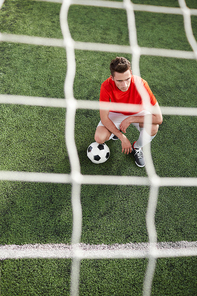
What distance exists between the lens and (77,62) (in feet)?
5.98

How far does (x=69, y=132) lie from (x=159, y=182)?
29.4 inches

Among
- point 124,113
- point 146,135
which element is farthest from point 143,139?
point 124,113

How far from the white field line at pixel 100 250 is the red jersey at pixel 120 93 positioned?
33.7 inches

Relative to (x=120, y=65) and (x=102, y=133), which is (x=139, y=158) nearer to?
(x=102, y=133)

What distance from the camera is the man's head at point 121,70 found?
988 mm

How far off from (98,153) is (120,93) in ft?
1.38

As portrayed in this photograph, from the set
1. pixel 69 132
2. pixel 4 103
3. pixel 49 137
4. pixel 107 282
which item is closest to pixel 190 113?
pixel 69 132

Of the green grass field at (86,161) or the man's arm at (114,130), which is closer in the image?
the green grass field at (86,161)

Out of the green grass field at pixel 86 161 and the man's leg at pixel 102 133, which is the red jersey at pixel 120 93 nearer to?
the man's leg at pixel 102 133

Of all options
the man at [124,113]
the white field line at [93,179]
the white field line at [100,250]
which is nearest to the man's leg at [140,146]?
the man at [124,113]

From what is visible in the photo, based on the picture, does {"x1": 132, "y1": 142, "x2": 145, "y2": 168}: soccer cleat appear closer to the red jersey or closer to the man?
the man

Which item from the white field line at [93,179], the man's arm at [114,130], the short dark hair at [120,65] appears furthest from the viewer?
the white field line at [93,179]

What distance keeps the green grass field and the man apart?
210mm

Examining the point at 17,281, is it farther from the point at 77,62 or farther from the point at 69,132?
the point at 77,62
